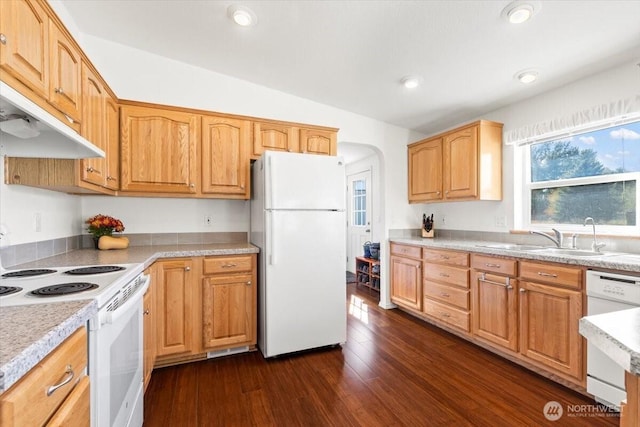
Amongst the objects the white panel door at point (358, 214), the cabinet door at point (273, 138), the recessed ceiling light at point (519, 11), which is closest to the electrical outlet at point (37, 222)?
the cabinet door at point (273, 138)

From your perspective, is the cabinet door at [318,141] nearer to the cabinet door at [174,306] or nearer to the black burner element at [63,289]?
the cabinet door at [174,306]

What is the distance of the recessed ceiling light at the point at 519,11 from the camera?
1.73 m

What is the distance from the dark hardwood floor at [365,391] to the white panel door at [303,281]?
0.61 ft

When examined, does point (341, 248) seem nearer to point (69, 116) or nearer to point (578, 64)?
point (69, 116)

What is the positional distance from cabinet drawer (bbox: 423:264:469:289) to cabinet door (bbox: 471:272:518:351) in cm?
9

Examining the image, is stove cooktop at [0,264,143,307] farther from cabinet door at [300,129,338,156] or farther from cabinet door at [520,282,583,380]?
cabinet door at [520,282,583,380]

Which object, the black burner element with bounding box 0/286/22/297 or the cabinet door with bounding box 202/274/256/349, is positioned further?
the cabinet door with bounding box 202/274/256/349

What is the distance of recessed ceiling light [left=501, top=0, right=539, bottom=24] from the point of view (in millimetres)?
1727

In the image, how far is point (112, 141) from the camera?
7.71ft

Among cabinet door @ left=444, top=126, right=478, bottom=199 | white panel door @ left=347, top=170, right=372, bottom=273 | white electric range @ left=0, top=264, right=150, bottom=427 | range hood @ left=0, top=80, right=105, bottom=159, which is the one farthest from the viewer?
white panel door @ left=347, top=170, right=372, bottom=273

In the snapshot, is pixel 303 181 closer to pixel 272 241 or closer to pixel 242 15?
pixel 272 241

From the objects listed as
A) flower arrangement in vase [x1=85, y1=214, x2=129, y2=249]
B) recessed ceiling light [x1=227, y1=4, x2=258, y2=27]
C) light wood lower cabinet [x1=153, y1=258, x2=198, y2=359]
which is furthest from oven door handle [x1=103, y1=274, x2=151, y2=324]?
recessed ceiling light [x1=227, y1=4, x2=258, y2=27]

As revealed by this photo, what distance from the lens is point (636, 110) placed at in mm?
2096

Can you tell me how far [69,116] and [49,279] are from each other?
0.82m
